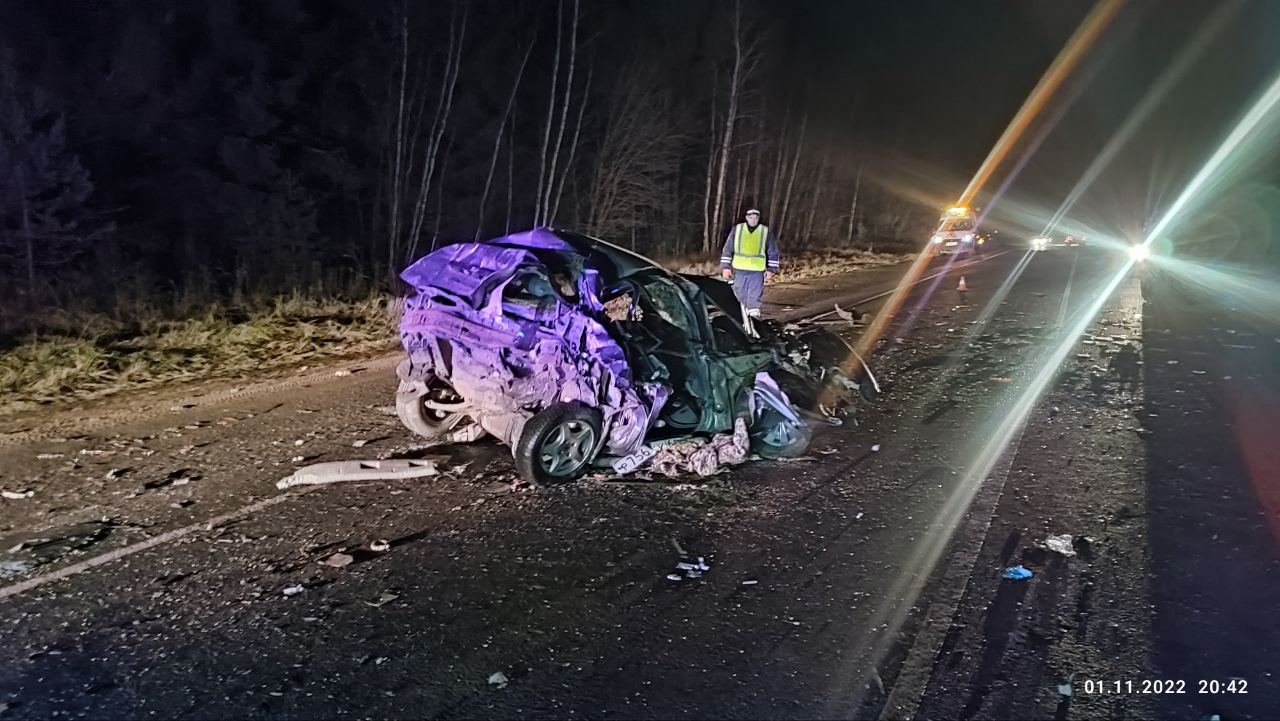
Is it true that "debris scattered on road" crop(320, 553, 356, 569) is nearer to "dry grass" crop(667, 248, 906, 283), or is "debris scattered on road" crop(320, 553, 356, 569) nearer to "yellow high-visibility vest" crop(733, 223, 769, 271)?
"yellow high-visibility vest" crop(733, 223, 769, 271)

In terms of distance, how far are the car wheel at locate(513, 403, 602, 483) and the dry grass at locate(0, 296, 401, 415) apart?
447 centimetres

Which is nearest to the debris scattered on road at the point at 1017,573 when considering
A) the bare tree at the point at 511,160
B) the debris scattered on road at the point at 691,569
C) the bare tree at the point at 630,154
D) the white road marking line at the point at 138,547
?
the debris scattered on road at the point at 691,569

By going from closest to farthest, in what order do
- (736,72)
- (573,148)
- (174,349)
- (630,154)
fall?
1. (174,349)
2. (573,148)
3. (630,154)
4. (736,72)

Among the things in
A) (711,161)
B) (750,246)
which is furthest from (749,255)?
(711,161)

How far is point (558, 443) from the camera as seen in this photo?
5211mm

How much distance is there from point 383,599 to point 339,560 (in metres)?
0.50

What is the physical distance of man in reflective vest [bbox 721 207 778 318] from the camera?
9734 mm

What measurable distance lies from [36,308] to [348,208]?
13560mm

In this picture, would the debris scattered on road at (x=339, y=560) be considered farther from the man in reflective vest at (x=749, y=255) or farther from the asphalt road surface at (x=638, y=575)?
the man in reflective vest at (x=749, y=255)

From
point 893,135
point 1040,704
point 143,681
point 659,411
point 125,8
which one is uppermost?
point 893,135

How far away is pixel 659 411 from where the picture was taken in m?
5.44

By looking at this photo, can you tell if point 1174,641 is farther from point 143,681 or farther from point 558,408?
point 143,681

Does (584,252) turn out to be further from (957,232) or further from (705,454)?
(957,232)

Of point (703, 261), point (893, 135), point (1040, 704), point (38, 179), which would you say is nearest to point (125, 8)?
point (38, 179)
